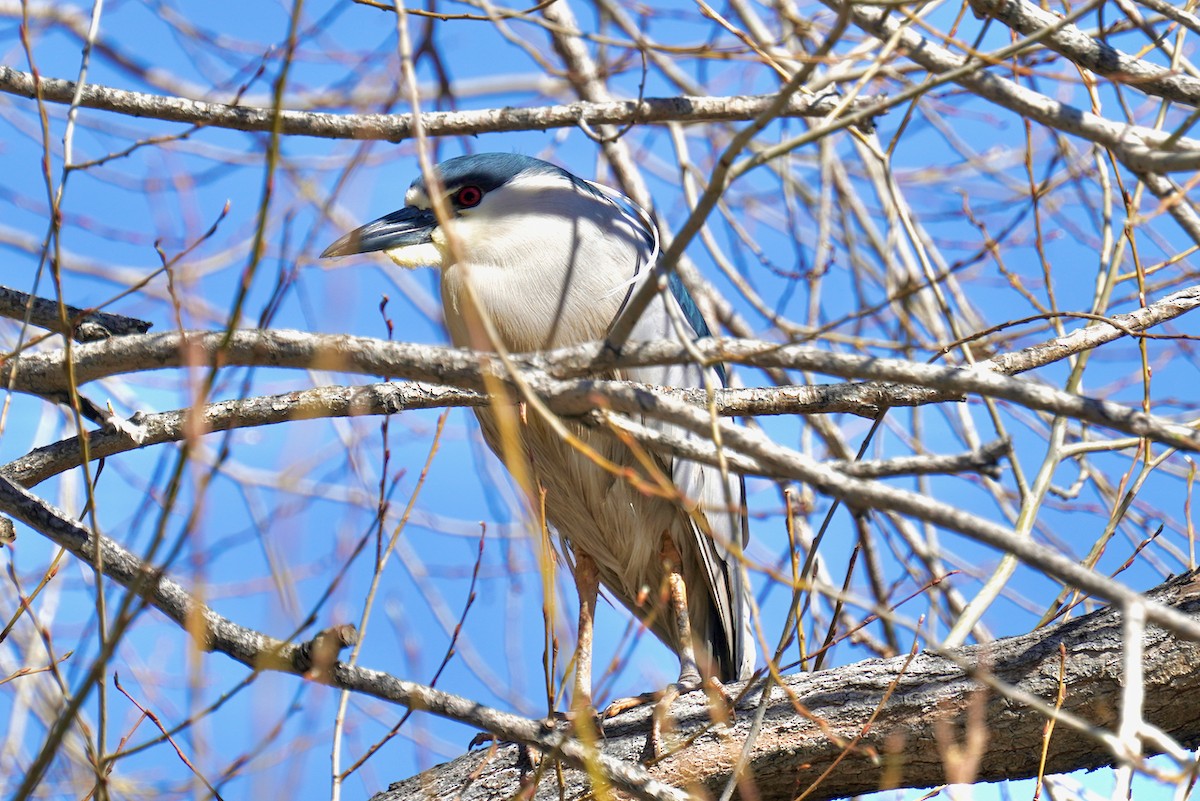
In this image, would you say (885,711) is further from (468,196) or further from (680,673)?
(468,196)

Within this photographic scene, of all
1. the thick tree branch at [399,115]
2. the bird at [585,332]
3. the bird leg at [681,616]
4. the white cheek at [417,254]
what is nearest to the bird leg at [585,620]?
the bird at [585,332]

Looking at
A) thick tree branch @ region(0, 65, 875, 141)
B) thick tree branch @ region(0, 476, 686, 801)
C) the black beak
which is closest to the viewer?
thick tree branch @ region(0, 476, 686, 801)

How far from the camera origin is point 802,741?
2.60 m

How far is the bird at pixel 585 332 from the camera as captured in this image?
3316 millimetres

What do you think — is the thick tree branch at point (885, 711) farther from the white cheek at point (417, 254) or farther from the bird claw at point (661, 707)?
the white cheek at point (417, 254)

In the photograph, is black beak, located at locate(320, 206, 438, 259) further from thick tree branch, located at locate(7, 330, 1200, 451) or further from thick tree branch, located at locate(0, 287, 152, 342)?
thick tree branch, located at locate(7, 330, 1200, 451)

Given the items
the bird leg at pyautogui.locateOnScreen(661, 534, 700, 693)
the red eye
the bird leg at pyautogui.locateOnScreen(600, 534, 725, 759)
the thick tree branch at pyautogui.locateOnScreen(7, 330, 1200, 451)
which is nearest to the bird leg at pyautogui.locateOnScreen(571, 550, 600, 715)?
the bird leg at pyautogui.locateOnScreen(600, 534, 725, 759)

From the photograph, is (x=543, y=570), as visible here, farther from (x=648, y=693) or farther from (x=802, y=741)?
(x=648, y=693)

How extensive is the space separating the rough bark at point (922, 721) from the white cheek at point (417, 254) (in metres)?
1.55

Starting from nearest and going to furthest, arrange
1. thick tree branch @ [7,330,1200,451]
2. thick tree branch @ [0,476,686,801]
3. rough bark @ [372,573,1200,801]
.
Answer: thick tree branch @ [7,330,1200,451], thick tree branch @ [0,476,686,801], rough bark @ [372,573,1200,801]

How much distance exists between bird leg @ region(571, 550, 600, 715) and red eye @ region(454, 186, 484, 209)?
48.0 inches

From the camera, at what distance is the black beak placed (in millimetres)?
3422

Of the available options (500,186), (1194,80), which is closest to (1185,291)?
(1194,80)

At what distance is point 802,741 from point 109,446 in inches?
69.1
